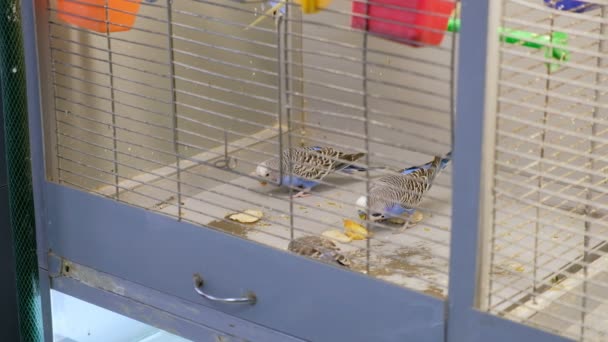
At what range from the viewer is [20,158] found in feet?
5.01

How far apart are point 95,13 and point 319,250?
1.58 ft

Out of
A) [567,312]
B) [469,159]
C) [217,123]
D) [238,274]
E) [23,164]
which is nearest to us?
[469,159]

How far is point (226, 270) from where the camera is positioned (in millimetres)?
1329

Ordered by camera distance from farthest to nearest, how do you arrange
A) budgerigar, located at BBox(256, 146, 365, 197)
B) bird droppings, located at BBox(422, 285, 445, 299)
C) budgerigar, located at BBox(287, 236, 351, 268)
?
1. budgerigar, located at BBox(256, 146, 365, 197)
2. budgerigar, located at BBox(287, 236, 351, 268)
3. bird droppings, located at BBox(422, 285, 445, 299)

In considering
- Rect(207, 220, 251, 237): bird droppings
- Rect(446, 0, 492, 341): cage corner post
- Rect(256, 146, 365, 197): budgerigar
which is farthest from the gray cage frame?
Rect(256, 146, 365, 197): budgerigar

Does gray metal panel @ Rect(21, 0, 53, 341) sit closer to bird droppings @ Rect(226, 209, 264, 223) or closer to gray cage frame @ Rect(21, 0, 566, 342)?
gray cage frame @ Rect(21, 0, 566, 342)

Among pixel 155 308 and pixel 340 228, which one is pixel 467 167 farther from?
pixel 155 308

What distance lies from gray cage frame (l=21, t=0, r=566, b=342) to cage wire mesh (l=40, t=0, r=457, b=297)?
31 millimetres

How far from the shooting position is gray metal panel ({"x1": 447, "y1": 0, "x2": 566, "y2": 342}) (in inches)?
39.1

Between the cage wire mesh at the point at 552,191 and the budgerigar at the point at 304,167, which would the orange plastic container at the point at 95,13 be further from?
the cage wire mesh at the point at 552,191

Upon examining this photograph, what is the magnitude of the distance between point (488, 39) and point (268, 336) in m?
0.53

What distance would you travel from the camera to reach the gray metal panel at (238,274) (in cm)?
117

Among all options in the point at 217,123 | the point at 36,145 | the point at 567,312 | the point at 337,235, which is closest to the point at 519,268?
the point at 567,312

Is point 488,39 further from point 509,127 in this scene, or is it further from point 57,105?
point 57,105
